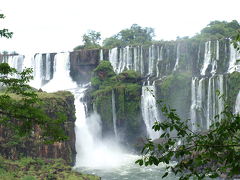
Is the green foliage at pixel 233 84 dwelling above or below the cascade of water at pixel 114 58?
below

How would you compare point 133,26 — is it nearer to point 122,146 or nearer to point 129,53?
point 129,53

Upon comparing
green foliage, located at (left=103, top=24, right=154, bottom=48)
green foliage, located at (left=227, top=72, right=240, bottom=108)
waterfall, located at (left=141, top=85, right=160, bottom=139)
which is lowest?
waterfall, located at (left=141, top=85, right=160, bottom=139)

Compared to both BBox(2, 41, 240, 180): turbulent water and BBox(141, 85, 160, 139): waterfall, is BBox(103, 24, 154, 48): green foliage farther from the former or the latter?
BBox(141, 85, 160, 139): waterfall

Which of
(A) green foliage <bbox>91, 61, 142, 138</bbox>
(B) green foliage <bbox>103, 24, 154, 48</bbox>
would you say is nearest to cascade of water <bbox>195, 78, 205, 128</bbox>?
(A) green foliage <bbox>91, 61, 142, 138</bbox>

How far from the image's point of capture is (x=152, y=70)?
39188 millimetres

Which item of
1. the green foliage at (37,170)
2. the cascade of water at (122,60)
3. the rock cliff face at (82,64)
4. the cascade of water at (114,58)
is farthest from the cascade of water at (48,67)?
the green foliage at (37,170)

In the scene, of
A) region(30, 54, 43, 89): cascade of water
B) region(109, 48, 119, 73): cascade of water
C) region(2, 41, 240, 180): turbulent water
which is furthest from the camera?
region(30, 54, 43, 89): cascade of water

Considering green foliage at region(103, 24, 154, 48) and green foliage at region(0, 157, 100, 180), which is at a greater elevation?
green foliage at region(103, 24, 154, 48)

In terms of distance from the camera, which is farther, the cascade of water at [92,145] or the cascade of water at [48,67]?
the cascade of water at [48,67]

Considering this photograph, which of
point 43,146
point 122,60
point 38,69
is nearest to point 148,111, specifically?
point 122,60

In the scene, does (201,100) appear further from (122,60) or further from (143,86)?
(122,60)

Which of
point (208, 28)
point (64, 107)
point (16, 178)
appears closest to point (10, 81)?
point (16, 178)

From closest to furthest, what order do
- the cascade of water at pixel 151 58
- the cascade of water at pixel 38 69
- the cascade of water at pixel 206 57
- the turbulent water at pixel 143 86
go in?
the turbulent water at pixel 143 86
the cascade of water at pixel 206 57
the cascade of water at pixel 151 58
the cascade of water at pixel 38 69

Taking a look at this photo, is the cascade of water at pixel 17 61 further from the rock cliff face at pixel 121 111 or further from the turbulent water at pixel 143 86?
the rock cliff face at pixel 121 111
